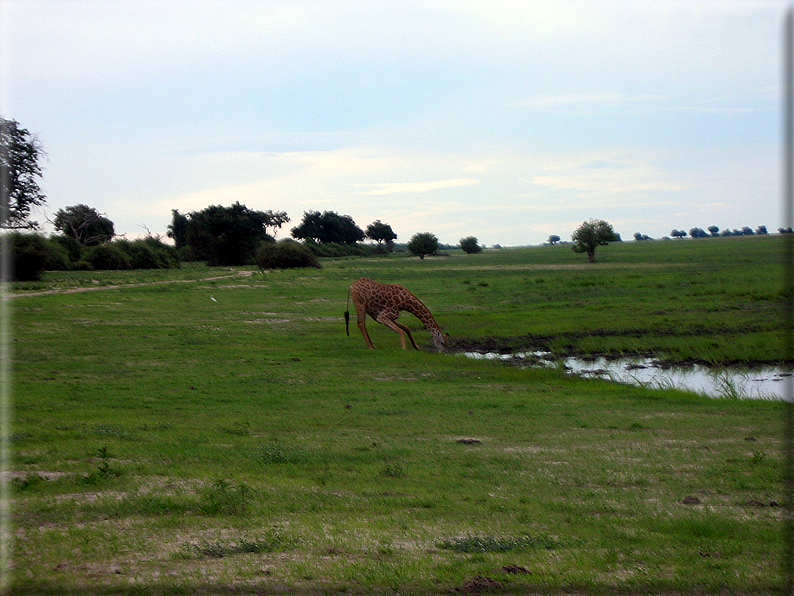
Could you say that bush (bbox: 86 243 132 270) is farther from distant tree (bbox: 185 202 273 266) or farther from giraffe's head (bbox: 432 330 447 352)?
giraffe's head (bbox: 432 330 447 352)

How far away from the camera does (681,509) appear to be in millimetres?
7090

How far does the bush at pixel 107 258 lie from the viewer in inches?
2201

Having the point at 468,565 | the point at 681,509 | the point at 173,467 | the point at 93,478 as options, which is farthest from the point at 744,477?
the point at 93,478

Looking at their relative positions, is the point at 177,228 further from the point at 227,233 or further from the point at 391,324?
the point at 391,324

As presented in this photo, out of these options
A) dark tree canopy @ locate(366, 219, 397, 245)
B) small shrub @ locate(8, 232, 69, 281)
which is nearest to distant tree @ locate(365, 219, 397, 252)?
dark tree canopy @ locate(366, 219, 397, 245)

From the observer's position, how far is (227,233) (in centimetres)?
8062

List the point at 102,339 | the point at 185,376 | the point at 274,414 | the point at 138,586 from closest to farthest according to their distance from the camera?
the point at 138,586 < the point at 274,414 < the point at 185,376 < the point at 102,339

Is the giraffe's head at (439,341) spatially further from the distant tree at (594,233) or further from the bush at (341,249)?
the bush at (341,249)

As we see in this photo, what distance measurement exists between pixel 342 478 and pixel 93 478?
8.71 feet

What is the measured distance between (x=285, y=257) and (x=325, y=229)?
57.0m

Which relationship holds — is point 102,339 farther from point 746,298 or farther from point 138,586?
point 746,298

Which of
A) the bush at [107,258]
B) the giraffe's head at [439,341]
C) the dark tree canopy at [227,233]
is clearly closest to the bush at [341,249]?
the dark tree canopy at [227,233]

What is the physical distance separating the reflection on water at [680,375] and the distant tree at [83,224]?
169 feet

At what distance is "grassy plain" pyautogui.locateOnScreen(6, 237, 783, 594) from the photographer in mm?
5500
